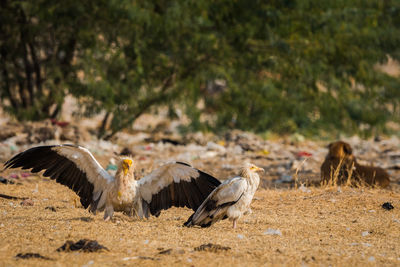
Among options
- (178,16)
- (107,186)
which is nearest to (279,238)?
(107,186)

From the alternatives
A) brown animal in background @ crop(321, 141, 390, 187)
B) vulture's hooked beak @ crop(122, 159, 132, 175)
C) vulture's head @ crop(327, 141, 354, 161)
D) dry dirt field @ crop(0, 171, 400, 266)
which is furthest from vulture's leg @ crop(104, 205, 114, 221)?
vulture's head @ crop(327, 141, 354, 161)

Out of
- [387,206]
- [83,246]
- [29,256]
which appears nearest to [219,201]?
[83,246]

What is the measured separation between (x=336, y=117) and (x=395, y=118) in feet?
5.74

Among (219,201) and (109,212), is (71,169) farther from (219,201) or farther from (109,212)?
(219,201)

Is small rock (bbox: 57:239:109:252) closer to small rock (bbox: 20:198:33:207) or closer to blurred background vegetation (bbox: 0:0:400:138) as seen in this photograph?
small rock (bbox: 20:198:33:207)

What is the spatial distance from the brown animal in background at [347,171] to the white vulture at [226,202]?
272cm

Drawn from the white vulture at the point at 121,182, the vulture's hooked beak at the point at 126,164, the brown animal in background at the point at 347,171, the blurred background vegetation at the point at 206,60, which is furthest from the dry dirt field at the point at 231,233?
the blurred background vegetation at the point at 206,60

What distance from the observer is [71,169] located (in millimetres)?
4773

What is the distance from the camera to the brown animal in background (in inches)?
275

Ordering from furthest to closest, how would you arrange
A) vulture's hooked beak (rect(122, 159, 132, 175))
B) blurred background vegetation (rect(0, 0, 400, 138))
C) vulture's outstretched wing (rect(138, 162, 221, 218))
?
blurred background vegetation (rect(0, 0, 400, 138)) → vulture's outstretched wing (rect(138, 162, 221, 218)) → vulture's hooked beak (rect(122, 159, 132, 175))

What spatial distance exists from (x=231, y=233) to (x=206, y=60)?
751 cm

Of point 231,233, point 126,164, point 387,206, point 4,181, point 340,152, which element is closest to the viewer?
point 231,233

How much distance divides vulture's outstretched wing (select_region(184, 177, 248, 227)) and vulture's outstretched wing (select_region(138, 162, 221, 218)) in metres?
0.22

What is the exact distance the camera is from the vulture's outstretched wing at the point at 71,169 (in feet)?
15.4
